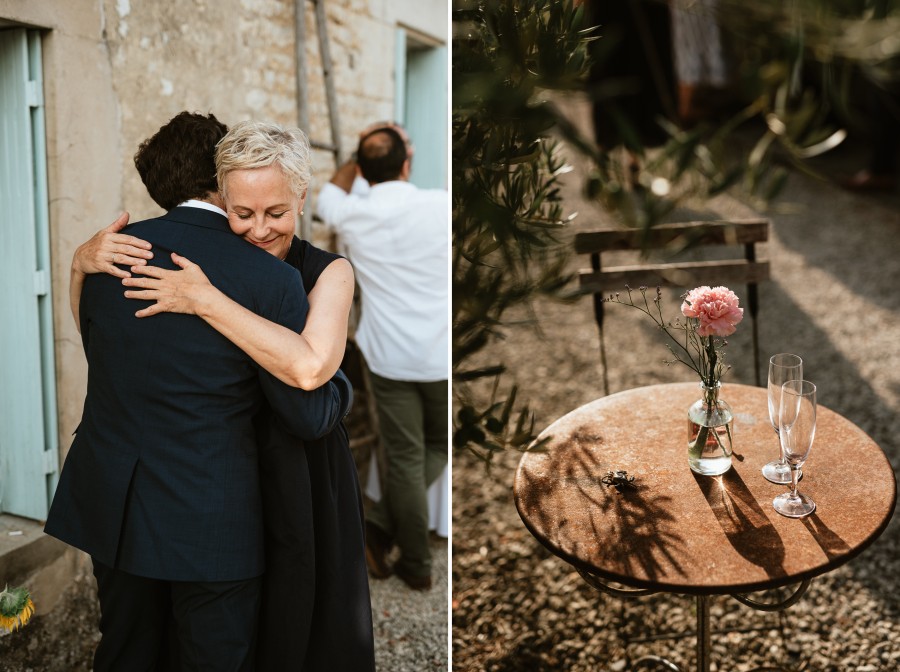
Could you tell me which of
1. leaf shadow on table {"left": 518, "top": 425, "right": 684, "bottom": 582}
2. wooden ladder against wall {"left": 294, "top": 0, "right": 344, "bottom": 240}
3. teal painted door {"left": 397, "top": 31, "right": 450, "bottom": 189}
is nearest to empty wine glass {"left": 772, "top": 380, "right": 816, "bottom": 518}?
leaf shadow on table {"left": 518, "top": 425, "right": 684, "bottom": 582}

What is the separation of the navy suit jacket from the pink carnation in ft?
3.17

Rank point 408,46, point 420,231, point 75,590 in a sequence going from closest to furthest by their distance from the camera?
point 75,590 → point 420,231 → point 408,46

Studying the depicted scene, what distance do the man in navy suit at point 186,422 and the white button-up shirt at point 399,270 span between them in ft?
4.59

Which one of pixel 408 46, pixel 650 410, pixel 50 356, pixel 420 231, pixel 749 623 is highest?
pixel 408 46

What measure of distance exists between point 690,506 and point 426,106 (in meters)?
3.44

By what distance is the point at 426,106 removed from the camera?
4.99 m

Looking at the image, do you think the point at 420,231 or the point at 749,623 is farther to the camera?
the point at 420,231

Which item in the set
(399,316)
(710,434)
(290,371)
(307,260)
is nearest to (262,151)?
(307,260)

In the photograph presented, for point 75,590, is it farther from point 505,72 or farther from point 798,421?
point 505,72

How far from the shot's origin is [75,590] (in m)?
2.79

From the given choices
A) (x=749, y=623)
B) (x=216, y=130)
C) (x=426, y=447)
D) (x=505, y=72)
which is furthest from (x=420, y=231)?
(x=505, y=72)

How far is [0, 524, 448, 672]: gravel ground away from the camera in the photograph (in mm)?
2615

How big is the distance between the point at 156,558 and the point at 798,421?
157 cm

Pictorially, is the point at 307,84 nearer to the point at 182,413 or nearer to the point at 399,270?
the point at 399,270
